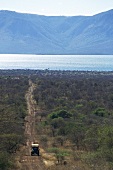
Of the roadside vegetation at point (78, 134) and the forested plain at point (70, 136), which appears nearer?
the forested plain at point (70, 136)

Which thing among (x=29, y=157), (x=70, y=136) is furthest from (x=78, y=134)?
(x=29, y=157)

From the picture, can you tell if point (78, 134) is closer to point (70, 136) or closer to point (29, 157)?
point (70, 136)

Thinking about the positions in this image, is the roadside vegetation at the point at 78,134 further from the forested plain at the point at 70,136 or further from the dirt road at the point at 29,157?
the dirt road at the point at 29,157

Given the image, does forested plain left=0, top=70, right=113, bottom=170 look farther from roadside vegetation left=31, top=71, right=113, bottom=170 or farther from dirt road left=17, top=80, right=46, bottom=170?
dirt road left=17, top=80, right=46, bottom=170

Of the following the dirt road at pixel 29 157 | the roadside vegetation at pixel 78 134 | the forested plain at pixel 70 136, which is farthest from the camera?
the dirt road at pixel 29 157

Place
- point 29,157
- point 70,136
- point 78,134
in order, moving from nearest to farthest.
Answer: point 29,157 → point 78,134 → point 70,136

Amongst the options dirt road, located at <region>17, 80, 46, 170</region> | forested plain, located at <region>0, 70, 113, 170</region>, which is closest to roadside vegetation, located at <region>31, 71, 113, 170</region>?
forested plain, located at <region>0, 70, 113, 170</region>

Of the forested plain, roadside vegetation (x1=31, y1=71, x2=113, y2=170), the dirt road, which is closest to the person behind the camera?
the forested plain

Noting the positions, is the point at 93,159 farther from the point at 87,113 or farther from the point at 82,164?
the point at 87,113

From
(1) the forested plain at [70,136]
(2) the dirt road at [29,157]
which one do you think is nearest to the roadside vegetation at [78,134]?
(1) the forested plain at [70,136]

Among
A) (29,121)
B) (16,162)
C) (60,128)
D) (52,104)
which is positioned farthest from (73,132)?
(52,104)

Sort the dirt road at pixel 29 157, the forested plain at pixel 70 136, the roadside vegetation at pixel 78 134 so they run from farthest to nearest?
1. the dirt road at pixel 29 157
2. the roadside vegetation at pixel 78 134
3. the forested plain at pixel 70 136
